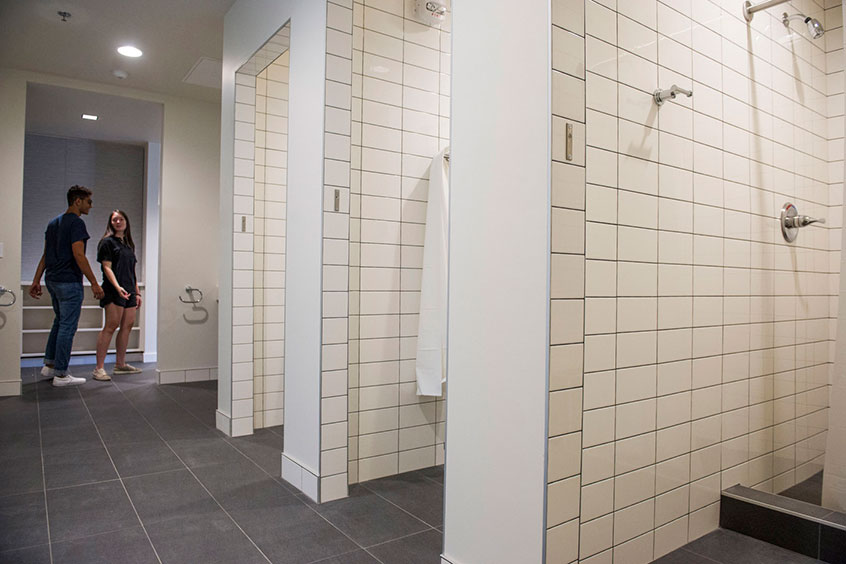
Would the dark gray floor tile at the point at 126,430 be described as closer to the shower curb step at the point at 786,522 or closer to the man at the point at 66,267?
the man at the point at 66,267

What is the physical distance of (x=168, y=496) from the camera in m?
2.20

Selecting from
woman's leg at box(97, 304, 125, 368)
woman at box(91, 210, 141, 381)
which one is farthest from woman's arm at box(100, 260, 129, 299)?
woman's leg at box(97, 304, 125, 368)

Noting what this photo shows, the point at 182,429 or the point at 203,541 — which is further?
the point at 182,429

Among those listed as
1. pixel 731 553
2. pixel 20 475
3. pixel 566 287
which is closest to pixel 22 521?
pixel 20 475

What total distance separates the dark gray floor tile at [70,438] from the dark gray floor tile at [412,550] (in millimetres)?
1953

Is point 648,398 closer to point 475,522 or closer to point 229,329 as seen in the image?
point 475,522

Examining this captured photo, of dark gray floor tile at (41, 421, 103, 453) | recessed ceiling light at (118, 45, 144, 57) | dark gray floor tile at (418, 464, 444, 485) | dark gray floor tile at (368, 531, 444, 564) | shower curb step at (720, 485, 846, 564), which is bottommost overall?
dark gray floor tile at (41, 421, 103, 453)

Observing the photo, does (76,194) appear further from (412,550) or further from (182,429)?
(412,550)

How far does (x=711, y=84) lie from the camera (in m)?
1.87

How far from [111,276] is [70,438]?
2.21m

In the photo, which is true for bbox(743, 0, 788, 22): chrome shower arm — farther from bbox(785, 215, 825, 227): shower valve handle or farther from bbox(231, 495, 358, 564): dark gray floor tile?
bbox(231, 495, 358, 564): dark gray floor tile

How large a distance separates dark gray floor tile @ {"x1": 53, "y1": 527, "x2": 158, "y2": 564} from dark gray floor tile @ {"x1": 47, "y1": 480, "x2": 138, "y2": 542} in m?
0.06

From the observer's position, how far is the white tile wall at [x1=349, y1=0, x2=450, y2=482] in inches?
94.3

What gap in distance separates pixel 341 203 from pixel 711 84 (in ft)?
4.77
